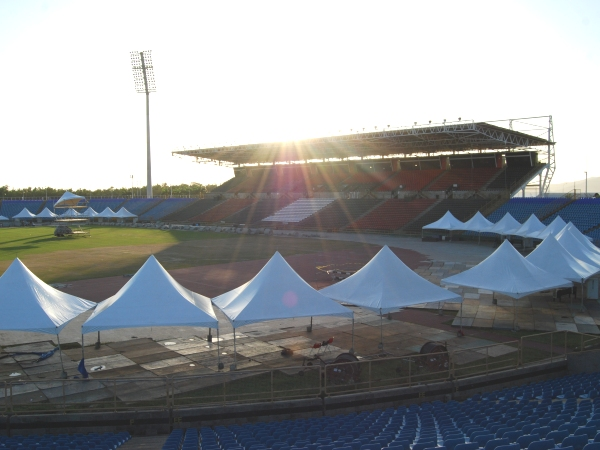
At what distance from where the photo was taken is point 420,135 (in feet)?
181

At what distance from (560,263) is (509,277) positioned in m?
3.54

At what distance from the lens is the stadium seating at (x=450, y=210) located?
173 feet

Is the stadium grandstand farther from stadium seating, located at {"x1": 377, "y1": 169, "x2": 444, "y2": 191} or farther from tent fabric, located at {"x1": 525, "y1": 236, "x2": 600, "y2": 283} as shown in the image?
tent fabric, located at {"x1": 525, "y1": 236, "x2": 600, "y2": 283}

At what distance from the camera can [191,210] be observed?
80.2 metres

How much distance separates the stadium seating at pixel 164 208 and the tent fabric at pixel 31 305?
64.8 metres

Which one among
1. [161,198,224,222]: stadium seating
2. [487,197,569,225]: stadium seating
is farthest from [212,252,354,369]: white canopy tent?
[161,198,224,222]: stadium seating

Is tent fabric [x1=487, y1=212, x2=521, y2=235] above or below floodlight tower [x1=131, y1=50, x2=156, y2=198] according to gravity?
below

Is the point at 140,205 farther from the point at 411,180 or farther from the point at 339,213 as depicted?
the point at 411,180

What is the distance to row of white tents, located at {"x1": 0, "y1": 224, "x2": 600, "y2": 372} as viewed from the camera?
515 inches

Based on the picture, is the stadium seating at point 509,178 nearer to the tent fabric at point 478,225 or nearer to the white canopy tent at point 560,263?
the tent fabric at point 478,225

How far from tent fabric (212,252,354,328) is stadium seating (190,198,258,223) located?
5710cm

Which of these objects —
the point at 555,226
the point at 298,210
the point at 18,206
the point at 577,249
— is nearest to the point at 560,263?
the point at 577,249

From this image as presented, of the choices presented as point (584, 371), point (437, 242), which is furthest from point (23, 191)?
point (584, 371)

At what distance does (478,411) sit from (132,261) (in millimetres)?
27972
